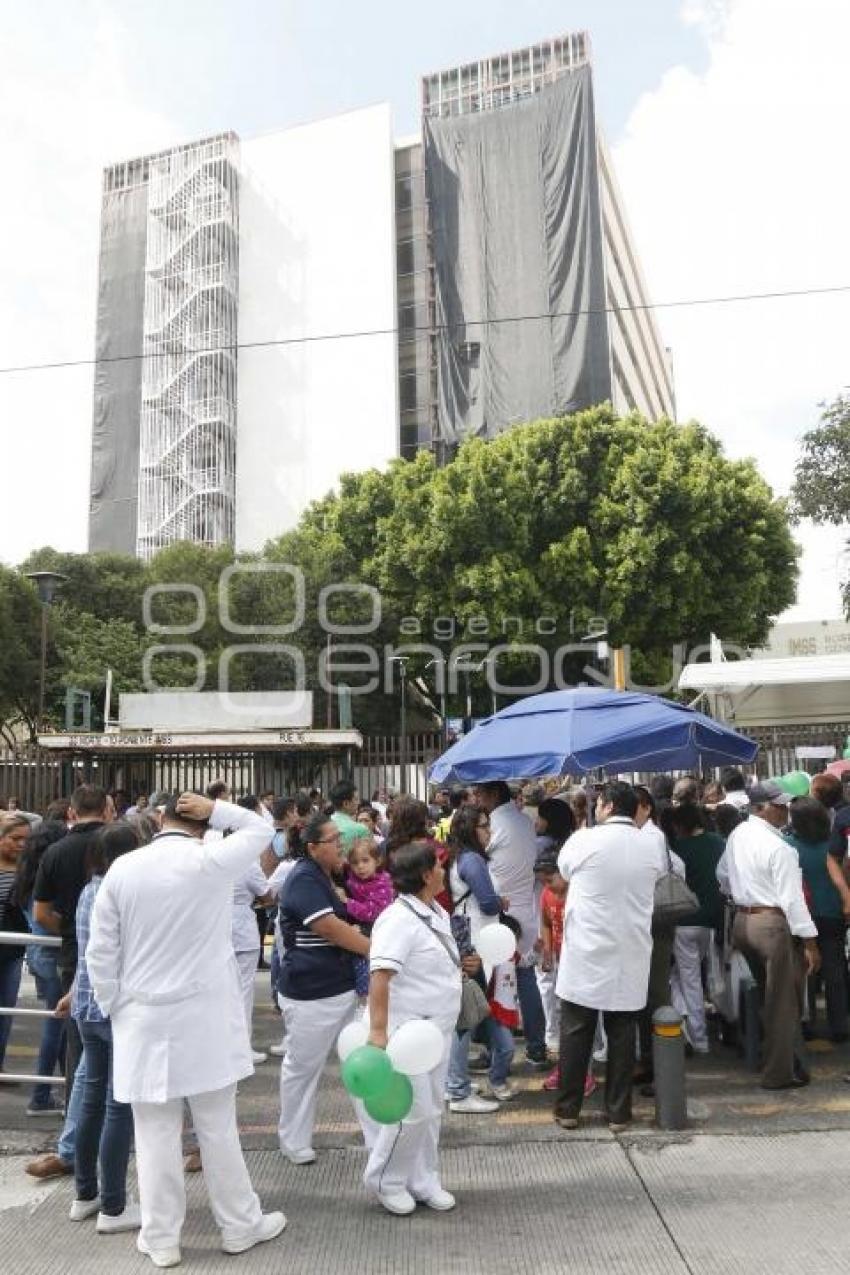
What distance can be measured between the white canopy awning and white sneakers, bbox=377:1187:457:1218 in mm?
12771

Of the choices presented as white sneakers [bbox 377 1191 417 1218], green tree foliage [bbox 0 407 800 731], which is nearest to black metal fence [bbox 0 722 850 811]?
green tree foliage [bbox 0 407 800 731]

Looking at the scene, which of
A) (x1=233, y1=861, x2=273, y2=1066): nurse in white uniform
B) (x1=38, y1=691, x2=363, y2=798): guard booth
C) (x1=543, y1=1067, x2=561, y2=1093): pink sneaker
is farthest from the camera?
(x1=38, y1=691, x2=363, y2=798): guard booth

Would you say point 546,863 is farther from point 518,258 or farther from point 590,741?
point 518,258

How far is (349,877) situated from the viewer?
221 inches

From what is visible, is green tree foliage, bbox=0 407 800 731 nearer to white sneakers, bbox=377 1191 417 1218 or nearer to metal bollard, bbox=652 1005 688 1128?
metal bollard, bbox=652 1005 688 1128

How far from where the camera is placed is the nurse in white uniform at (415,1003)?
4.34 meters

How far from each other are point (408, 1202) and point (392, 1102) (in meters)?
0.64

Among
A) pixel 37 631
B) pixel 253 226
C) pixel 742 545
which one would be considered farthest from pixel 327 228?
pixel 742 545

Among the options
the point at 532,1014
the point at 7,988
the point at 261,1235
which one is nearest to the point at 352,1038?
the point at 261,1235

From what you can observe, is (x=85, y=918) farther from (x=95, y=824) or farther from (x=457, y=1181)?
(x=457, y=1181)

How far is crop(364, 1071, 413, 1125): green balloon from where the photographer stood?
13.4 feet

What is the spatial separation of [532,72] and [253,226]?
58.4ft

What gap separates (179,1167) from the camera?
13.2 ft

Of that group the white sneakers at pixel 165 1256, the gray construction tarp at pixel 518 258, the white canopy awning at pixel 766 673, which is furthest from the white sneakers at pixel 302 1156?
the gray construction tarp at pixel 518 258
